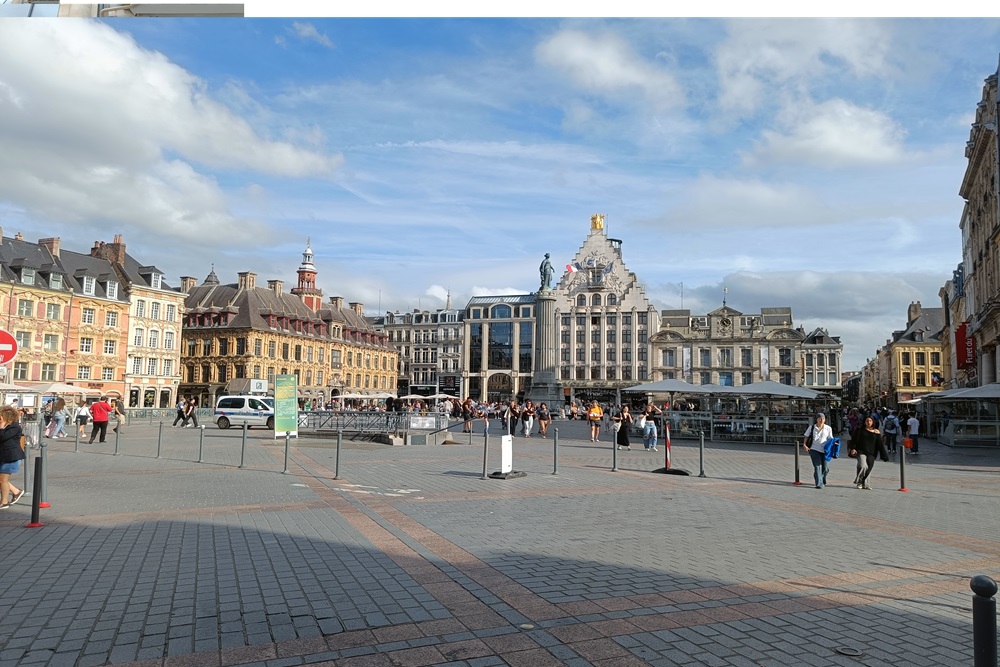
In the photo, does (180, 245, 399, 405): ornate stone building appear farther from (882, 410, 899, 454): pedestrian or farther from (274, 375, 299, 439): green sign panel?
(882, 410, 899, 454): pedestrian

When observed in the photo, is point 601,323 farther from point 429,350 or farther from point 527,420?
point 527,420

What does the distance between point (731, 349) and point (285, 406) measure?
75.5m

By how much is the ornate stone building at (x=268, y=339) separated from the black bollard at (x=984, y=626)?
205 ft

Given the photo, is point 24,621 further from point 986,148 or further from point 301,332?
point 301,332

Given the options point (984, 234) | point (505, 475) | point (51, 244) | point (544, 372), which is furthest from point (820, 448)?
point (51, 244)

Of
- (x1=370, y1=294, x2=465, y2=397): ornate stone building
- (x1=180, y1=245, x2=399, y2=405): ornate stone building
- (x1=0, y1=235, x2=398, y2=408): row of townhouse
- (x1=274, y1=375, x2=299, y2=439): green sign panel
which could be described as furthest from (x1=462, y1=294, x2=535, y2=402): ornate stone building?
(x1=274, y1=375, x2=299, y2=439): green sign panel

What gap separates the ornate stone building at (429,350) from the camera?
4323 inches

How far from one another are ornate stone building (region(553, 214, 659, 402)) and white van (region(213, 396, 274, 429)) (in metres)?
59.1

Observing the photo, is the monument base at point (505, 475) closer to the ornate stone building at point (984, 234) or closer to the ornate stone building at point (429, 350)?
the ornate stone building at point (984, 234)

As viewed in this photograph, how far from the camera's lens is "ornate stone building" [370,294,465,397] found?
4323 inches

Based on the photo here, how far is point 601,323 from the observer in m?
92.6

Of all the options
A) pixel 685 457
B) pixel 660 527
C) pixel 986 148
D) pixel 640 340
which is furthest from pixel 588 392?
pixel 660 527

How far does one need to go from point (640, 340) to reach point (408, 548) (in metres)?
84.3

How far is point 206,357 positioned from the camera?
73.1 m
